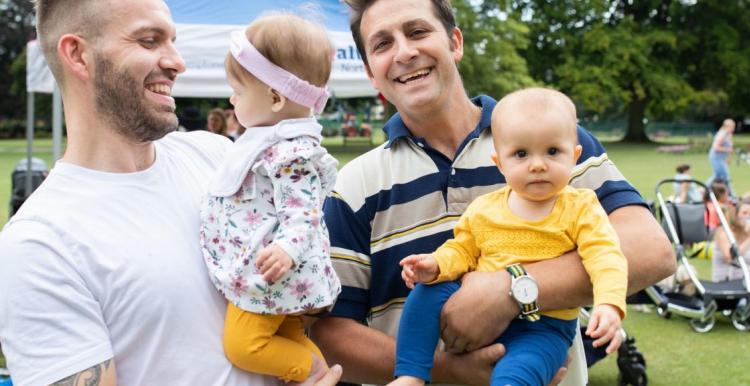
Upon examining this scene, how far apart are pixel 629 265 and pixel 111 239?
1452 mm

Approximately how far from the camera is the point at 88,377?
1887 mm

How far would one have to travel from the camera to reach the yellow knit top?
7.39ft

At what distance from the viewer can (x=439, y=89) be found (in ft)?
8.38

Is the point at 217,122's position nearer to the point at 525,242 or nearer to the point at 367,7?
the point at 367,7

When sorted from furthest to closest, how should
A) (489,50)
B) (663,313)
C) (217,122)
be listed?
(489,50) → (217,122) → (663,313)

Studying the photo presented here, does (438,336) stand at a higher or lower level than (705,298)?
higher

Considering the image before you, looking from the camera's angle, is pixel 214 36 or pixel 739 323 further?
pixel 739 323

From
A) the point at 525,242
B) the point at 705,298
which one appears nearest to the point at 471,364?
the point at 525,242

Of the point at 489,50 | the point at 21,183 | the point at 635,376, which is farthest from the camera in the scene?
the point at 489,50

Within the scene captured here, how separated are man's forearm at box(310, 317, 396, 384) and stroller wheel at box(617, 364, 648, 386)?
398 centimetres

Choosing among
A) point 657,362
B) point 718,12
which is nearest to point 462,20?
point 718,12

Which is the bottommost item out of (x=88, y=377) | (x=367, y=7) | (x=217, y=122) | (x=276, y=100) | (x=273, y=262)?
(x=217, y=122)

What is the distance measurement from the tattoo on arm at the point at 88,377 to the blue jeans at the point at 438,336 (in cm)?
83

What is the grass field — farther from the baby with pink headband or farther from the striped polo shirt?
the baby with pink headband
